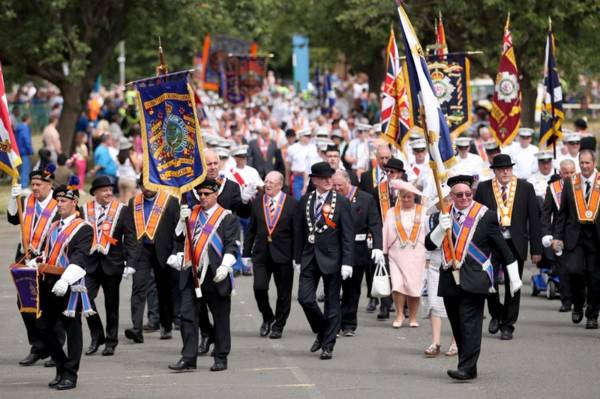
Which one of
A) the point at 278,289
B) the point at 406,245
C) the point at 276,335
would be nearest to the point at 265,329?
the point at 276,335

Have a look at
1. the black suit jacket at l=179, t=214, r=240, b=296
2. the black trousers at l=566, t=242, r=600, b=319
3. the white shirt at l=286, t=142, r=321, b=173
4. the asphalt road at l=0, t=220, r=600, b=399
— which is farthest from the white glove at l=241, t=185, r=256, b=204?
the white shirt at l=286, t=142, r=321, b=173

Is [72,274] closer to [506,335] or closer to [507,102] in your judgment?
[506,335]

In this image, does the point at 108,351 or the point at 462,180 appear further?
the point at 108,351

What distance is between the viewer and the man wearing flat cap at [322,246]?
571 inches

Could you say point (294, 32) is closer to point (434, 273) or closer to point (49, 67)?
point (49, 67)

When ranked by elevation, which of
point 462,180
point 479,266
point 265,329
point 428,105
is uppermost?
point 428,105

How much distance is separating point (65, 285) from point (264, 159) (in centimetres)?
1601

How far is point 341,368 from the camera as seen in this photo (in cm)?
1360

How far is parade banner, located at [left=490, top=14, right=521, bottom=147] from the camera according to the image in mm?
23203

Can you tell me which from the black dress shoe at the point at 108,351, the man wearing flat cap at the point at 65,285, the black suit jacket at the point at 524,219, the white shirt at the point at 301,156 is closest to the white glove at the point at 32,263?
the man wearing flat cap at the point at 65,285

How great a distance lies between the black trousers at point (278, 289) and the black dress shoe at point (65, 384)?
11.1 ft

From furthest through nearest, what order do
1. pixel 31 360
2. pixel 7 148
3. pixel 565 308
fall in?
pixel 565 308
pixel 31 360
pixel 7 148

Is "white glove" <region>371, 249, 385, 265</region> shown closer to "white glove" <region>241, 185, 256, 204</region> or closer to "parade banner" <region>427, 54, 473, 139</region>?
"white glove" <region>241, 185, 256, 204</region>

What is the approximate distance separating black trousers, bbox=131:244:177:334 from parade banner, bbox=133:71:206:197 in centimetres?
169
